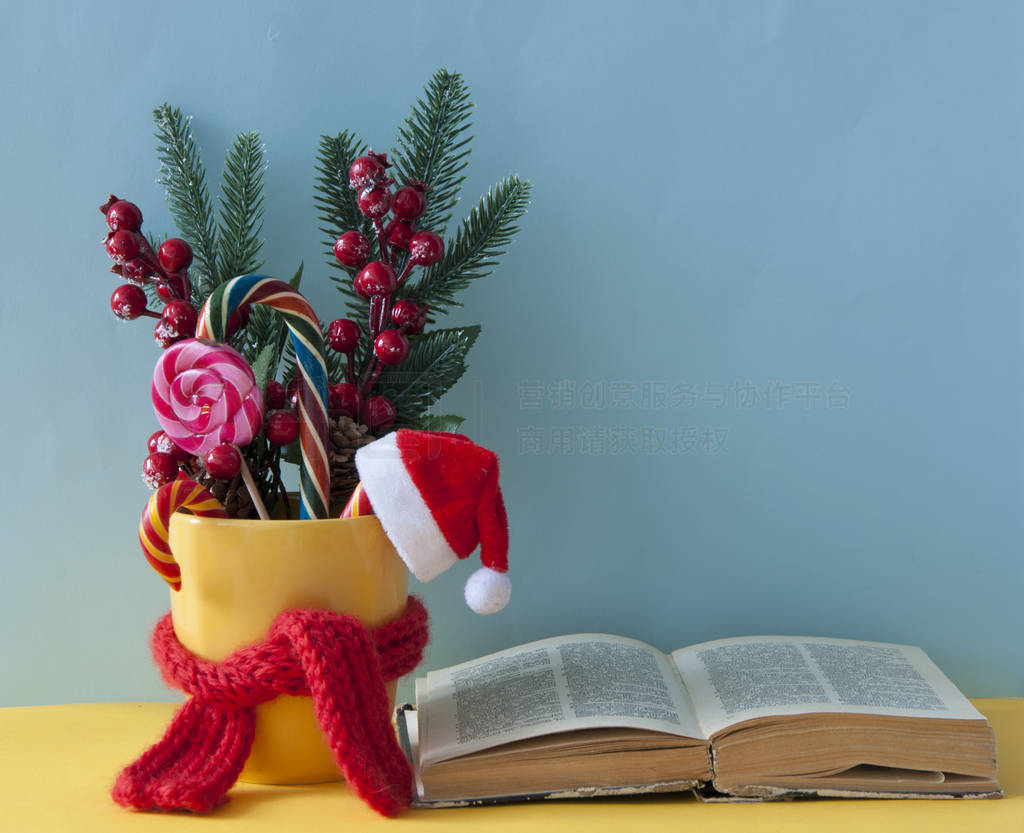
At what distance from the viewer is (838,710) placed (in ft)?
2.54

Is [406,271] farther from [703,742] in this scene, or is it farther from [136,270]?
[703,742]

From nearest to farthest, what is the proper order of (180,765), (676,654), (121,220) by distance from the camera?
1. (180,765)
2. (121,220)
3. (676,654)

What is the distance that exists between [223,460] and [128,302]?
0.67 ft

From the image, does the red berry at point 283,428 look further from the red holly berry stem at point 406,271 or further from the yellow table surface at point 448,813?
the yellow table surface at point 448,813

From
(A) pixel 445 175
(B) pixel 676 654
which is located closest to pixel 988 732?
(B) pixel 676 654

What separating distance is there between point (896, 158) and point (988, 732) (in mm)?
641

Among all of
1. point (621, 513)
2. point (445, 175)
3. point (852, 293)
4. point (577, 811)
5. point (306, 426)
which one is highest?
point (445, 175)

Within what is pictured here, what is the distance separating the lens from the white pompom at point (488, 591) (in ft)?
2.37

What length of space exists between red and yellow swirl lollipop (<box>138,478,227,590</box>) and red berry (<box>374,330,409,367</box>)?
7.9 inches

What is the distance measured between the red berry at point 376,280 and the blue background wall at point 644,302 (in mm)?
195

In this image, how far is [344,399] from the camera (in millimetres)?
817

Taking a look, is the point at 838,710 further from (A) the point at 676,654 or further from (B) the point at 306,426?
(B) the point at 306,426

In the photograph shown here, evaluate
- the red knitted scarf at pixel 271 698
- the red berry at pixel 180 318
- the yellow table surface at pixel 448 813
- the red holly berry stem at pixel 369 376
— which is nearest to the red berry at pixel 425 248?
the red holly berry stem at pixel 369 376

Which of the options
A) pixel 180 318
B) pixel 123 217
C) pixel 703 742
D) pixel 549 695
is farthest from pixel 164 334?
pixel 703 742
